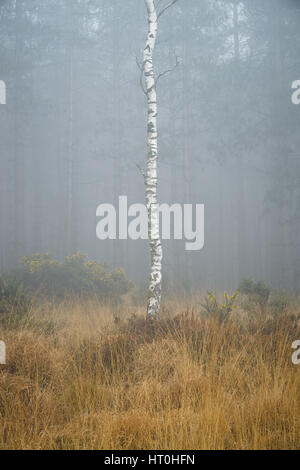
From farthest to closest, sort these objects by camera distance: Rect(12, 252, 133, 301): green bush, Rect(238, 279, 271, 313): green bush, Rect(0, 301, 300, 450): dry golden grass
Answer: Rect(12, 252, 133, 301): green bush → Rect(238, 279, 271, 313): green bush → Rect(0, 301, 300, 450): dry golden grass

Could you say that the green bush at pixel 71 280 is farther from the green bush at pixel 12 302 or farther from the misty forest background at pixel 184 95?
the misty forest background at pixel 184 95

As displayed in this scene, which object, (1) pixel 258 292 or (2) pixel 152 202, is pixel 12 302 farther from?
(1) pixel 258 292

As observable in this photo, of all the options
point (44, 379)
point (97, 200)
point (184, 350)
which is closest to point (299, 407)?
point (184, 350)

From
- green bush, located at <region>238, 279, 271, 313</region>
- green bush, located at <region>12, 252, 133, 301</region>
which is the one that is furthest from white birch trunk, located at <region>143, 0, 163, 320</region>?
green bush, located at <region>12, 252, 133, 301</region>

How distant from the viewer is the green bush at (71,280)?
27.9 feet

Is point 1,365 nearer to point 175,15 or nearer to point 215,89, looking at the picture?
point 215,89

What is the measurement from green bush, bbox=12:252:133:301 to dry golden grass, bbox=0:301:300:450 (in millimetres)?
3798

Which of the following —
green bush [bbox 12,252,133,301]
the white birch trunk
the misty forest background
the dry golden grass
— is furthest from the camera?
the misty forest background

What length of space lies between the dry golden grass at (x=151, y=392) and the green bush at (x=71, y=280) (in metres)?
3.80

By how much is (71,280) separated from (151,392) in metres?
6.23

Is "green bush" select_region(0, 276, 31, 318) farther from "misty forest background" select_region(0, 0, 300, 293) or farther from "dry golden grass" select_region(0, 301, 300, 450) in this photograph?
"misty forest background" select_region(0, 0, 300, 293)

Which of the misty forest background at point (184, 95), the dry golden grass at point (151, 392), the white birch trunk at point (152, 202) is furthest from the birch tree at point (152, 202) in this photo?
the misty forest background at point (184, 95)

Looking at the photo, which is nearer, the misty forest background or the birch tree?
the birch tree

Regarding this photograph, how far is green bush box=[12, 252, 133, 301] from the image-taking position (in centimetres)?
850
